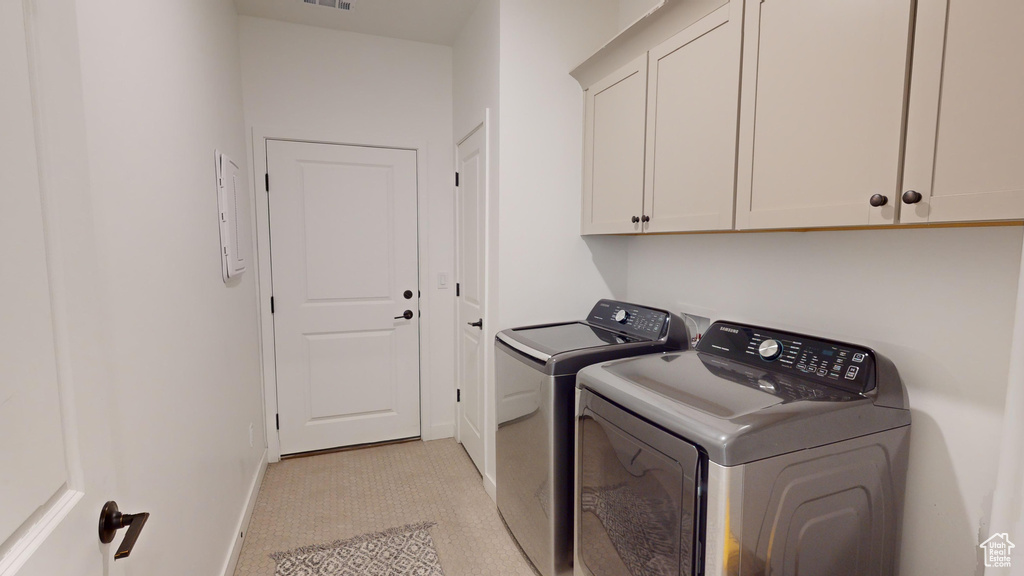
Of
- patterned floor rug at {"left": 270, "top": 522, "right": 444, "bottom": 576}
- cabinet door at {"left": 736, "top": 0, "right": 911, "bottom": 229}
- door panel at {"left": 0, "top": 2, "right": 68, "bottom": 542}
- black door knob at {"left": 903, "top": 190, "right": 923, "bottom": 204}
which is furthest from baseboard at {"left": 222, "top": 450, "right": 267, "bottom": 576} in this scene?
black door knob at {"left": 903, "top": 190, "right": 923, "bottom": 204}

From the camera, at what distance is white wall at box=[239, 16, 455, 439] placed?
107 inches

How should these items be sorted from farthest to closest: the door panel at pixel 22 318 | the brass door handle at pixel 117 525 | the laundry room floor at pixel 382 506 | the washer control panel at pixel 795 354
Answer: the laundry room floor at pixel 382 506 → the washer control panel at pixel 795 354 → the brass door handle at pixel 117 525 → the door panel at pixel 22 318

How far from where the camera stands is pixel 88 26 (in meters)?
0.95

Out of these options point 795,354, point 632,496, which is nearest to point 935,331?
point 795,354

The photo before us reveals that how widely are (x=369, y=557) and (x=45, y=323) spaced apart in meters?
1.85

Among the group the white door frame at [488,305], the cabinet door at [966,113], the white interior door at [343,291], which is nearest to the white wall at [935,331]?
the cabinet door at [966,113]

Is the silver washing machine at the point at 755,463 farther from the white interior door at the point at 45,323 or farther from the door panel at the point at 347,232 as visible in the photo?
the door panel at the point at 347,232

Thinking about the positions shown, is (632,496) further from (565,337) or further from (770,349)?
(565,337)

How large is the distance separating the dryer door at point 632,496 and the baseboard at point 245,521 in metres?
1.43

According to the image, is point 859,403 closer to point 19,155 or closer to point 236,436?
point 19,155

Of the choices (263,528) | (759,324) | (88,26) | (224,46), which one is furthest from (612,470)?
(224,46)

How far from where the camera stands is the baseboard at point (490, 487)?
2.44 metres

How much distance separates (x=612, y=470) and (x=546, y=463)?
16.3 inches

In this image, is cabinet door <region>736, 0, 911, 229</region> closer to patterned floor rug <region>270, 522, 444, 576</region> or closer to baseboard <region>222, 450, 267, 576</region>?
patterned floor rug <region>270, 522, 444, 576</region>
